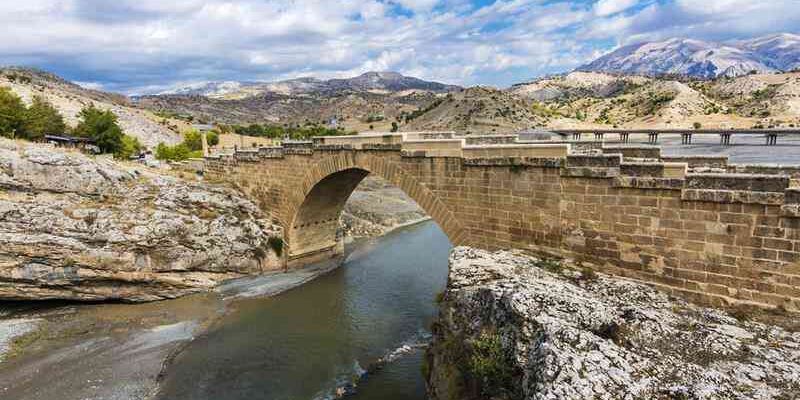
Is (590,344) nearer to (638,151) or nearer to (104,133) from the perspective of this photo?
(638,151)

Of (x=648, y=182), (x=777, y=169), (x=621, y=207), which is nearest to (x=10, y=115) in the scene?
(x=621, y=207)

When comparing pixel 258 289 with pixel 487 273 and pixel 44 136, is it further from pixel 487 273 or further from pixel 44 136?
pixel 44 136

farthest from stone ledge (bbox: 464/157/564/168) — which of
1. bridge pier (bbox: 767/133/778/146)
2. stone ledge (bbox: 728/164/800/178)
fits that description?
bridge pier (bbox: 767/133/778/146)

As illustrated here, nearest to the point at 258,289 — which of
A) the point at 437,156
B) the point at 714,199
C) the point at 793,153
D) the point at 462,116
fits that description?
the point at 437,156

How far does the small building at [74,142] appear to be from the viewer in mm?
34094

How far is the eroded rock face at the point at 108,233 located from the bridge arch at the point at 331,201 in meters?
2.03

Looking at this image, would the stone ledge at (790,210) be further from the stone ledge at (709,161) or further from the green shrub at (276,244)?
the green shrub at (276,244)

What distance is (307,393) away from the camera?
14375mm

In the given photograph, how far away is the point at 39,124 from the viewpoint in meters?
34.0

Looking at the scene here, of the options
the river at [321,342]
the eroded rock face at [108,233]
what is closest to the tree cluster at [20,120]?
the eroded rock face at [108,233]

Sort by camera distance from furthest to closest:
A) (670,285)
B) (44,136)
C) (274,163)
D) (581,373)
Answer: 1. (44,136)
2. (274,163)
3. (670,285)
4. (581,373)

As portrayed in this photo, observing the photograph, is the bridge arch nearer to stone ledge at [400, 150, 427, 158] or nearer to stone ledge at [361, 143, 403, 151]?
stone ledge at [361, 143, 403, 151]

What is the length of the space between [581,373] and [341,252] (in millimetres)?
23080

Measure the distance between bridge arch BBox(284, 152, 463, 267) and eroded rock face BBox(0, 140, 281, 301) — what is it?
2030 mm
